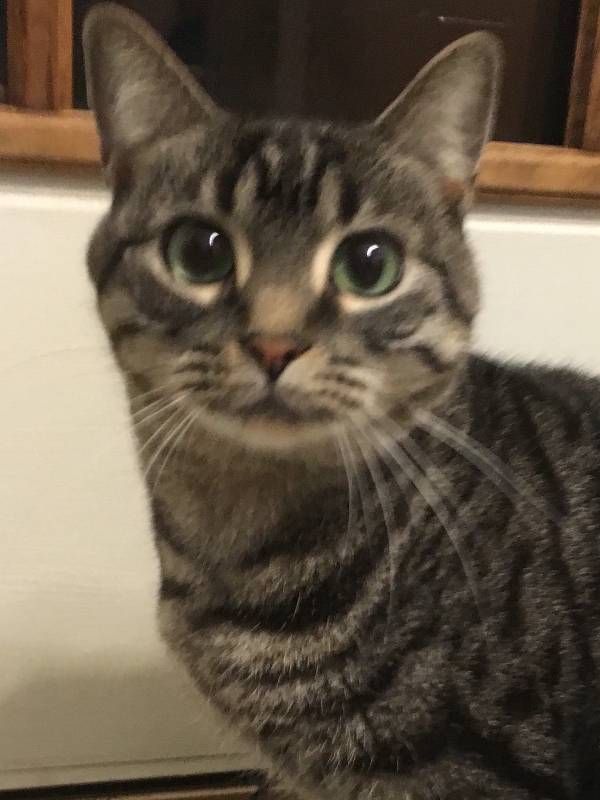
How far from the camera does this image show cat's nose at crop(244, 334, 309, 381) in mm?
637

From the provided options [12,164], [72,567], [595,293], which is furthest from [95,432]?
[595,293]

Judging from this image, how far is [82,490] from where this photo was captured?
1.08 metres

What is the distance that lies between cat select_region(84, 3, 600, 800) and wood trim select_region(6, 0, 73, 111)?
0.30 meters

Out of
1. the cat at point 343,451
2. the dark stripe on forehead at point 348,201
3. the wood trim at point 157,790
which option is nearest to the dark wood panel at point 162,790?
the wood trim at point 157,790

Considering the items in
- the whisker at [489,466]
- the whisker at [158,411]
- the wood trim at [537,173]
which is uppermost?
the wood trim at [537,173]

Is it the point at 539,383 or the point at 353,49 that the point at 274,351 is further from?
the point at 353,49

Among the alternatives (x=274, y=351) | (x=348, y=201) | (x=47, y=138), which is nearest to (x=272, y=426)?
(x=274, y=351)

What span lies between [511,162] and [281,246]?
522 millimetres

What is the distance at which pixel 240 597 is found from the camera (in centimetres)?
75

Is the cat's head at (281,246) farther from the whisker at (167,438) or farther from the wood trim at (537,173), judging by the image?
the wood trim at (537,173)

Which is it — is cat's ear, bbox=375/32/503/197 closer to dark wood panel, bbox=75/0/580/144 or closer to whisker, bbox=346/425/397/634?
whisker, bbox=346/425/397/634

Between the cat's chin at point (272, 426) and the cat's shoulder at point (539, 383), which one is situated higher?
the cat's chin at point (272, 426)

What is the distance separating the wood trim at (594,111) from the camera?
3.81 feet

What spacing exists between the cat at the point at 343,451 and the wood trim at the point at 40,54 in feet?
0.98
